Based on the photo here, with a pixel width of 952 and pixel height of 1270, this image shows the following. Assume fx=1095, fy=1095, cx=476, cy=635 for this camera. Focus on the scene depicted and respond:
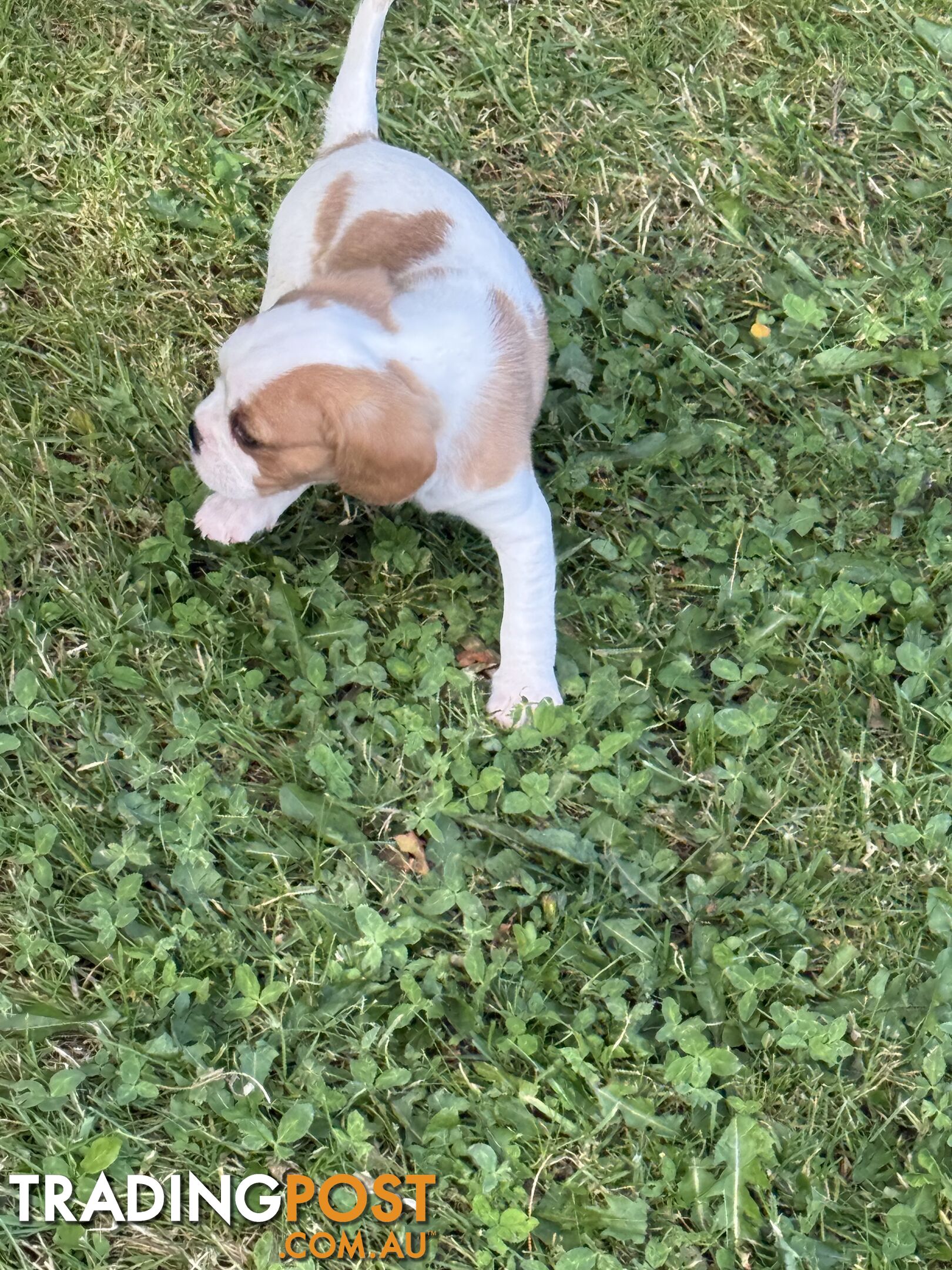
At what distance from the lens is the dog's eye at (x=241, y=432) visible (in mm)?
2357

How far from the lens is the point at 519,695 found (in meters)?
3.02

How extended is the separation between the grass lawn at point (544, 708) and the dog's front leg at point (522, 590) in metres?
0.09

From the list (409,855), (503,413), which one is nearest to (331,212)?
(503,413)

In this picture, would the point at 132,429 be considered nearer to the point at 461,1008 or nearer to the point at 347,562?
the point at 347,562

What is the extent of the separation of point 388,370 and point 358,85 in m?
1.30

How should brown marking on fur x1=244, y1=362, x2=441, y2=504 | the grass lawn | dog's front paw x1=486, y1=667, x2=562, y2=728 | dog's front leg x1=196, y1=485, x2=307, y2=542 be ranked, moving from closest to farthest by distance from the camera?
brown marking on fur x1=244, y1=362, x2=441, y2=504
the grass lawn
dog's front leg x1=196, y1=485, x2=307, y2=542
dog's front paw x1=486, y1=667, x2=562, y2=728

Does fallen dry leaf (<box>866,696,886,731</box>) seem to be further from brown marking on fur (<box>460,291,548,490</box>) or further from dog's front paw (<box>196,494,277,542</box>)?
dog's front paw (<box>196,494,277,542</box>)

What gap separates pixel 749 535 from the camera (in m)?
3.33

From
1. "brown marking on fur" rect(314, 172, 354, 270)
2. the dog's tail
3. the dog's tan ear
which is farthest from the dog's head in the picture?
the dog's tail

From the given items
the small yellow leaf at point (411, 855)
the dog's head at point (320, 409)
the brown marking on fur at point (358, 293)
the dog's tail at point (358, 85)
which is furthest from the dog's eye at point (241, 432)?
the dog's tail at point (358, 85)

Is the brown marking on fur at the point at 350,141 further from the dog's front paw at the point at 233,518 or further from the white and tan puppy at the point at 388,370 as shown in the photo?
the dog's front paw at the point at 233,518

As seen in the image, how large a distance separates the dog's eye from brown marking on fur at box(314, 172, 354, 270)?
0.58m

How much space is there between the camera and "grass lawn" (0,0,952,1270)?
261 cm

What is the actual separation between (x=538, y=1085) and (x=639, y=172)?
9.69 ft
